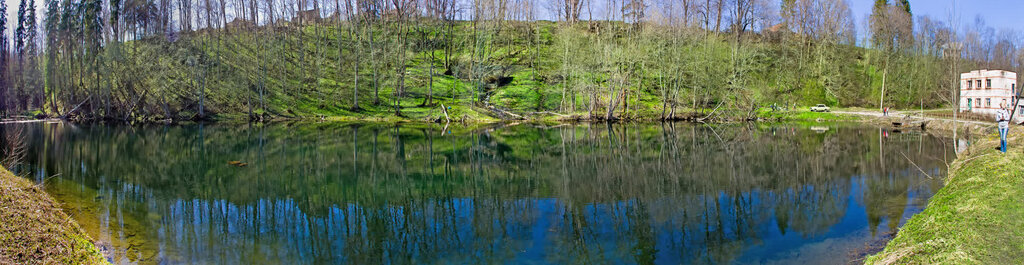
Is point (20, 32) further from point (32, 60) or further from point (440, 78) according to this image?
point (440, 78)

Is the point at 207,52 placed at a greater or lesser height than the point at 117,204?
greater

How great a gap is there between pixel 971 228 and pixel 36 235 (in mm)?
15546

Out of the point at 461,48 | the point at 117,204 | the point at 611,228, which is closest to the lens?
the point at 611,228

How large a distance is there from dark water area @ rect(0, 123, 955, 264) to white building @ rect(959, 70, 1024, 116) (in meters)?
24.9

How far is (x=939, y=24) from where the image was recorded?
2781 inches

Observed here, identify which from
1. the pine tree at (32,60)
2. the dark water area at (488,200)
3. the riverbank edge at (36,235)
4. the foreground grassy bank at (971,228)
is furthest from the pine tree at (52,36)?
the foreground grassy bank at (971,228)

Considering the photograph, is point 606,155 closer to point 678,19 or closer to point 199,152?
point 199,152

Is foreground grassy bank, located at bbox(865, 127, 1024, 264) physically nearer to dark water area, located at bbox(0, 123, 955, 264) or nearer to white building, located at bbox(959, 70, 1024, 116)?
dark water area, located at bbox(0, 123, 955, 264)

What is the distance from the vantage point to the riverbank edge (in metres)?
7.75

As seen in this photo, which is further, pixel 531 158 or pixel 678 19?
pixel 678 19

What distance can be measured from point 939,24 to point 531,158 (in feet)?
243

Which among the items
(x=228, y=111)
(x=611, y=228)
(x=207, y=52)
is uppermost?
(x=207, y=52)

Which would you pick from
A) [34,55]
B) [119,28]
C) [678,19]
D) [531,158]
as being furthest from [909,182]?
[34,55]

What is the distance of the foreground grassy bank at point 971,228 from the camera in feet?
25.5
